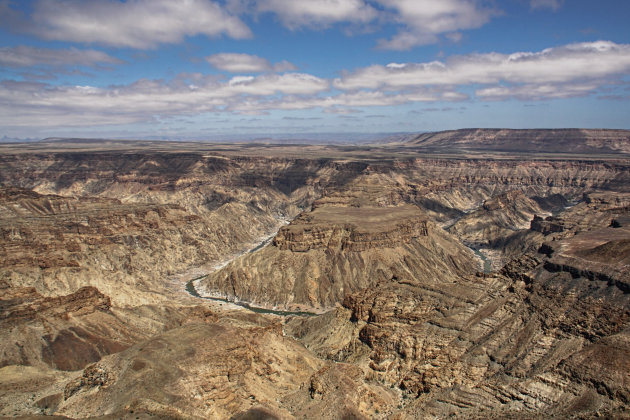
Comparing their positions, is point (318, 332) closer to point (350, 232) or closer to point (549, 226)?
point (350, 232)

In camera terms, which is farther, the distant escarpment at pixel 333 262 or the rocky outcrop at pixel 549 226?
the rocky outcrop at pixel 549 226

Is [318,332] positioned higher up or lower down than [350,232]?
lower down

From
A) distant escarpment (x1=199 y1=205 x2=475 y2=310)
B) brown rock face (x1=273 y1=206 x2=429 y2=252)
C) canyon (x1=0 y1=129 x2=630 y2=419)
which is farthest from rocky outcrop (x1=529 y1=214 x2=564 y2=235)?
brown rock face (x1=273 y1=206 x2=429 y2=252)

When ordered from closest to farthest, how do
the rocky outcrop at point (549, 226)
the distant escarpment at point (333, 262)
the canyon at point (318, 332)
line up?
the canyon at point (318, 332) → the distant escarpment at point (333, 262) → the rocky outcrop at point (549, 226)

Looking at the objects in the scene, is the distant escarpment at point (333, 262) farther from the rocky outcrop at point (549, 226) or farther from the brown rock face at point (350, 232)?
the rocky outcrop at point (549, 226)

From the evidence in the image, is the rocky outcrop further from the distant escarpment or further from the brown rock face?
the brown rock face

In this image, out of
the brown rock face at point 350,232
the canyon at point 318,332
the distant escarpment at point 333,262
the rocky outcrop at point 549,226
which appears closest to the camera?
the canyon at point 318,332

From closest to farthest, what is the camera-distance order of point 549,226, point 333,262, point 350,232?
point 333,262 < point 350,232 < point 549,226

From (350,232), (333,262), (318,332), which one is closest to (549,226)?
(350,232)

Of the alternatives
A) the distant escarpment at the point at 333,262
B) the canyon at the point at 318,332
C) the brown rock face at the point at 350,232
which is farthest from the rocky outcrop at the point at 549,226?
the brown rock face at the point at 350,232

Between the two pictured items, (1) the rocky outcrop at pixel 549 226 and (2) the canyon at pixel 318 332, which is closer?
(2) the canyon at pixel 318 332
